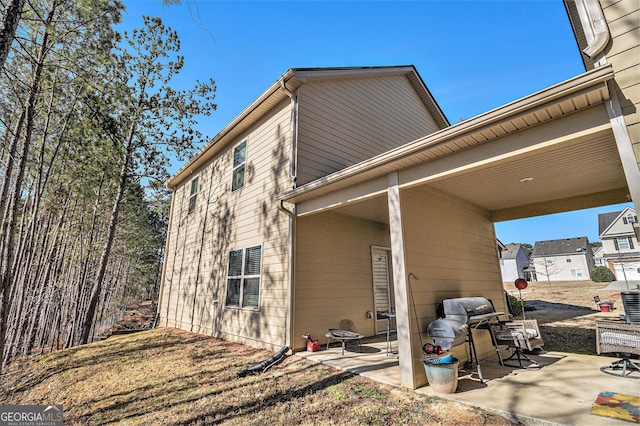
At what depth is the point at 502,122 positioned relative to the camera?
9.33 feet

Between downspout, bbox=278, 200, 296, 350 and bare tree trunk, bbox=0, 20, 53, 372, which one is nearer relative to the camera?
bare tree trunk, bbox=0, 20, 53, 372

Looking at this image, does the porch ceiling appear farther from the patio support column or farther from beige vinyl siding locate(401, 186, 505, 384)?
beige vinyl siding locate(401, 186, 505, 384)

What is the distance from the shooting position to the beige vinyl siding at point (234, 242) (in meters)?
5.95

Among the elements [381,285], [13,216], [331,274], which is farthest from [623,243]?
[13,216]

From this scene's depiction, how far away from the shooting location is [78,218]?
1055 cm

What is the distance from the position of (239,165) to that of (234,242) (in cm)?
222

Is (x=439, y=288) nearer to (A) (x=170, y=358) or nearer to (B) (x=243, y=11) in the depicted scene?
(A) (x=170, y=358)

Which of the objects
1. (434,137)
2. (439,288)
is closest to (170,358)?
(439,288)

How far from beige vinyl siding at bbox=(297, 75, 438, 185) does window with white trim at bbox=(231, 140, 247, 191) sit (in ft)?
7.95

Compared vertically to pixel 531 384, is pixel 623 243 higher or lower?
higher

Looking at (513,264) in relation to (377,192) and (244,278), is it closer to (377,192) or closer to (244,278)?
(244,278)

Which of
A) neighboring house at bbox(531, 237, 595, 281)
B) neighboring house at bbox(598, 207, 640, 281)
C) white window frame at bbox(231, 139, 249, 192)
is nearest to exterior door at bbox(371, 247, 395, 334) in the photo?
white window frame at bbox(231, 139, 249, 192)

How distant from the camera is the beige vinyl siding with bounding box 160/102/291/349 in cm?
595

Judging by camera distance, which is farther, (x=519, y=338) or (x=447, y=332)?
(x=519, y=338)
